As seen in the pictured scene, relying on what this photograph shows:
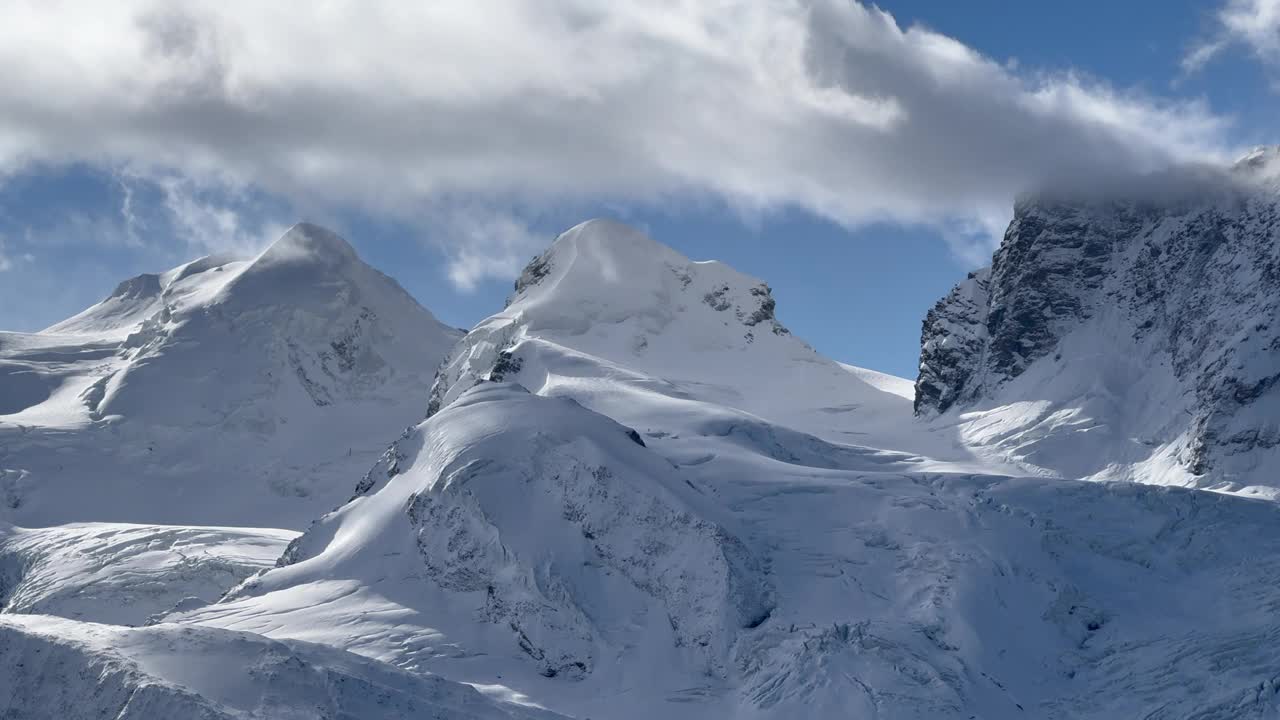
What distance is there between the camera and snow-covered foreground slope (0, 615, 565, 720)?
255 ft

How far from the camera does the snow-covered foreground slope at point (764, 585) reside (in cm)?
9662

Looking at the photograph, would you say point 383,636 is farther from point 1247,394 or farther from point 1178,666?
point 1247,394

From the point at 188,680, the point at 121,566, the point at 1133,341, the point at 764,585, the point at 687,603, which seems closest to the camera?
the point at 188,680

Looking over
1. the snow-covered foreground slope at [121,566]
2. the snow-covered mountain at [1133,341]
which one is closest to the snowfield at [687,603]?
the snow-covered mountain at [1133,341]

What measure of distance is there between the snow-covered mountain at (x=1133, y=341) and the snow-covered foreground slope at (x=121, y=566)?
262 ft

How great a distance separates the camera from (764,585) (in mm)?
106750

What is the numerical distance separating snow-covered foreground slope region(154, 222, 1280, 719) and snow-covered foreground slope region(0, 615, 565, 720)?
1336 centimetres

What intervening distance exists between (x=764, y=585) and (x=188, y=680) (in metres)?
41.4

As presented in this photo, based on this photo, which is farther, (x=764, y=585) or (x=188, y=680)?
(x=764, y=585)

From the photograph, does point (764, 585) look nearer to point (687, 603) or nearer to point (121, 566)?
point (687, 603)

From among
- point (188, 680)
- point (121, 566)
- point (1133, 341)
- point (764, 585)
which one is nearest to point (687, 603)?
point (764, 585)

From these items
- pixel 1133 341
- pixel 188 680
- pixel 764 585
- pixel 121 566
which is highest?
pixel 1133 341

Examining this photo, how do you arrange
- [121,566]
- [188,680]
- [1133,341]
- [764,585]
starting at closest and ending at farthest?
[188,680] < [764,585] < [121,566] < [1133,341]

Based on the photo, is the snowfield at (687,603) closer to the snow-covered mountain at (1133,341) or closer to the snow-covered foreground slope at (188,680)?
the snow-covered foreground slope at (188,680)
